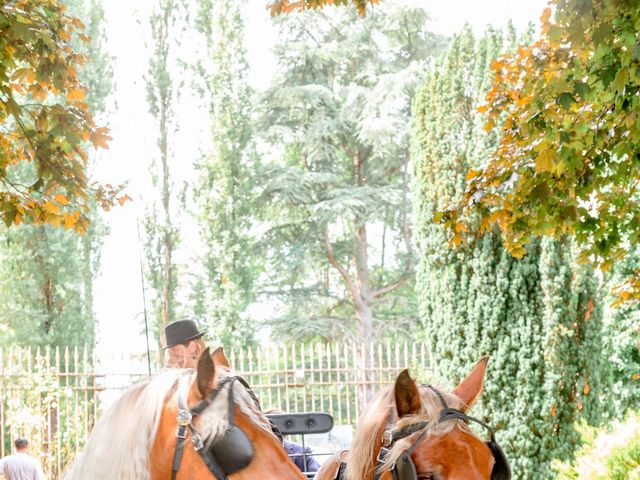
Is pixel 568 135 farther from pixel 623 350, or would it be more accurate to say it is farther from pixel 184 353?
pixel 623 350

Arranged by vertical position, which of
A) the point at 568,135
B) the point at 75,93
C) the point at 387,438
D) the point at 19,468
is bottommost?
the point at 19,468

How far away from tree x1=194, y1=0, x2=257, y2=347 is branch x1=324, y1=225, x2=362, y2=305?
2.28 meters

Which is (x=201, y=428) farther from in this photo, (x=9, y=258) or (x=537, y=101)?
(x=9, y=258)

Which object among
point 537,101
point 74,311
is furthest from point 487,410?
point 74,311

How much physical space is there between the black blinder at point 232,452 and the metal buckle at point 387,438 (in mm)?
983

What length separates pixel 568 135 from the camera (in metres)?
4.92

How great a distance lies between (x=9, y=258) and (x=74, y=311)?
1892 millimetres

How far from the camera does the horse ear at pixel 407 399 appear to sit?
2.65m

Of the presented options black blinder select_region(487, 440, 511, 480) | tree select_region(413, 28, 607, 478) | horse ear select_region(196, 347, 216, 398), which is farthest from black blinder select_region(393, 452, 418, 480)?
tree select_region(413, 28, 607, 478)

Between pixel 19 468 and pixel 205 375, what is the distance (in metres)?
8.56

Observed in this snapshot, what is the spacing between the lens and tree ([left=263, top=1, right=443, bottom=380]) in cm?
2341

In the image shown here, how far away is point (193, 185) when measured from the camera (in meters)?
22.5

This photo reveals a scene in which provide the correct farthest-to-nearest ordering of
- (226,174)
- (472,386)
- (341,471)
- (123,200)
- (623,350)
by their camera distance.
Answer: (226,174), (623,350), (123,200), (341,471), (472,386)

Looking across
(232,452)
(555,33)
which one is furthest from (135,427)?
(555,33)
